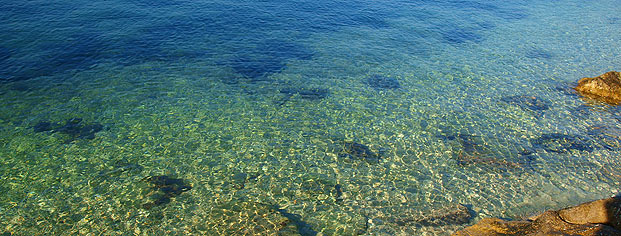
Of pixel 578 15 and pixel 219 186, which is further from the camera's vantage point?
pixel 578 15

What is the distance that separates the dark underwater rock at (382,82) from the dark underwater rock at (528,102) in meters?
5.49

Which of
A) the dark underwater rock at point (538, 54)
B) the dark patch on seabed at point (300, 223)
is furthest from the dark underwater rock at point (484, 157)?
the dark underwater rock at point (538, 54)

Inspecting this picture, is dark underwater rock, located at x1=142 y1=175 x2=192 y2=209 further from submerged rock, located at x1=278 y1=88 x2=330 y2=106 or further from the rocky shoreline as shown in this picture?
the rocky shoreline

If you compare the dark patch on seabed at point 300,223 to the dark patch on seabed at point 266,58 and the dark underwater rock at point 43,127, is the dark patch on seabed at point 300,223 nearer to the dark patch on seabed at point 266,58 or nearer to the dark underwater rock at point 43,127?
the dark patch on seabed at point 266,58

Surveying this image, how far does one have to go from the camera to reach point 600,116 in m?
16.4

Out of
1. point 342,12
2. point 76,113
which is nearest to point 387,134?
point 76,113

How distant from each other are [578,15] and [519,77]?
2217 centimetres

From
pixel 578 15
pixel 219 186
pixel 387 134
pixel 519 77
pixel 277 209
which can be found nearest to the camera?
pixel 277 209

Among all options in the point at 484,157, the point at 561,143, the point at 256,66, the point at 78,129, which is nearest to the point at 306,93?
the point at 256,66

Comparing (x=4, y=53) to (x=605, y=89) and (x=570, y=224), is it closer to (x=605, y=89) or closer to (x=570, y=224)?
(x=570, y=224)

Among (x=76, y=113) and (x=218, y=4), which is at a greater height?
(x=218, y=4)

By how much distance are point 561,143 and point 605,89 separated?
22.4 ft

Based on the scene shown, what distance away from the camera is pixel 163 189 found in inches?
441

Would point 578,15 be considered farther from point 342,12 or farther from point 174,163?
point 174,163
